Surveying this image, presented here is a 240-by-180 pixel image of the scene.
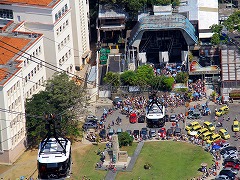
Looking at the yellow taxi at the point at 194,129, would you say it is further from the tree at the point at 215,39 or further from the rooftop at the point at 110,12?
the rooftop at the point at 110,12

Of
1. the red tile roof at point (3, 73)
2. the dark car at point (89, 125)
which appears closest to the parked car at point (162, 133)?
the dark car at point (89, 125)

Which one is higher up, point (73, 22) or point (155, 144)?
point (73, 22)

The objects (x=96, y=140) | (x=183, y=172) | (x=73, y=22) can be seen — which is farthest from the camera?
(x=73, y=22)

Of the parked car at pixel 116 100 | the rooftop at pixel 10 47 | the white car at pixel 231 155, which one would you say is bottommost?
the white car at pixel 231 155

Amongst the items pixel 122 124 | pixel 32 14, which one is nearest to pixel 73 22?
pixel 32 14

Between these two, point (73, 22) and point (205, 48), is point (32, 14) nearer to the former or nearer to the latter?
point (73, 22)

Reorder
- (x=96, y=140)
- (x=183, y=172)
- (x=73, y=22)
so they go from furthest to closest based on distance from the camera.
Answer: (x=73, y=22) → (x=96, y=140) → (x=183, y=172)

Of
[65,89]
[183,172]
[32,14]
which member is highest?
[32,14]

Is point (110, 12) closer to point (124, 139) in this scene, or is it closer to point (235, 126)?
point (124, 139)
